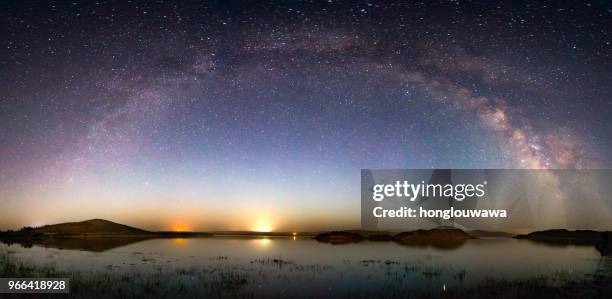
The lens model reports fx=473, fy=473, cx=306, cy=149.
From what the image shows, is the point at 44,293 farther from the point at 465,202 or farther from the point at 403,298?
the point at 465,202

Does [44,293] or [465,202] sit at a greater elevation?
[465,202]

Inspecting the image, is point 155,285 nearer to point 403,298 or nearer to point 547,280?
point 403,298

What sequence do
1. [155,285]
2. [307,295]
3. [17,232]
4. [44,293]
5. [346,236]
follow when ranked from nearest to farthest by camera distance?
[44,293] < [307,295] < [155,285] < [17,232] < [346,236]

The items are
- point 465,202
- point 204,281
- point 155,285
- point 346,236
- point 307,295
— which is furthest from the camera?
point 346,236

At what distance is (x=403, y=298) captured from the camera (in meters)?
22.6

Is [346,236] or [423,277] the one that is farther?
[346,236]

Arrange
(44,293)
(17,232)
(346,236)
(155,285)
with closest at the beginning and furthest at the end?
(44,293) < (155,285) < (17,232) < (346,236)

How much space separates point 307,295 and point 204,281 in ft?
25.6

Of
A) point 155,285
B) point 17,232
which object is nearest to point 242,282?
point 155,285

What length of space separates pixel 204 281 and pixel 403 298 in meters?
12.5

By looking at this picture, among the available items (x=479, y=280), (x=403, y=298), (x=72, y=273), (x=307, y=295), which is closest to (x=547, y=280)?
(x=479, y=280)

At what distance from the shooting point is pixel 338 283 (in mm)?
29297

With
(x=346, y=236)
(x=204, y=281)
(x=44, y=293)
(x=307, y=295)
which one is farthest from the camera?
(x=346, y=236)

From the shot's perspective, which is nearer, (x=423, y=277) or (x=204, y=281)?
(x=204, y=281)
